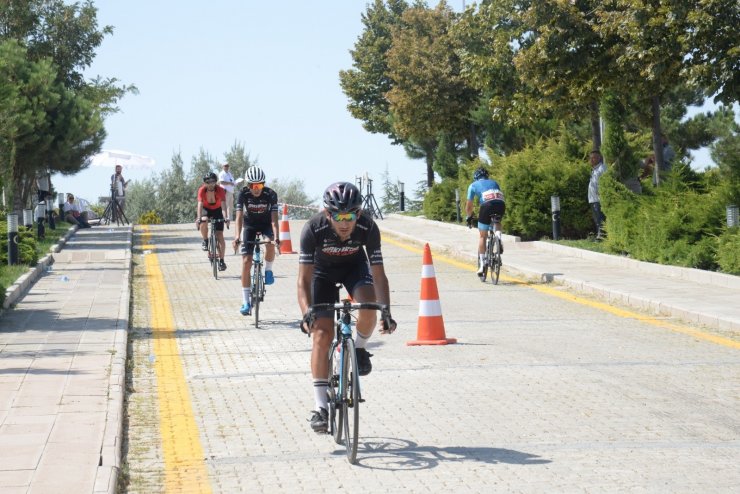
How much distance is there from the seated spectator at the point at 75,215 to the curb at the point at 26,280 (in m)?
13.1

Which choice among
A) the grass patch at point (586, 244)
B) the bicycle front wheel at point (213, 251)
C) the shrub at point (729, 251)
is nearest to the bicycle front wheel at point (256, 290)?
the bicycle front wheel at point (213, 251)

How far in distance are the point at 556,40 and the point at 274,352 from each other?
14155 millimetres

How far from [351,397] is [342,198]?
4.14ft

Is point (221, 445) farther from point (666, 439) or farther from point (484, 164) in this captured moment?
point (484, 164)

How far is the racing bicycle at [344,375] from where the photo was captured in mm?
8172

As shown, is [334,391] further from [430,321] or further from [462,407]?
[430,321]

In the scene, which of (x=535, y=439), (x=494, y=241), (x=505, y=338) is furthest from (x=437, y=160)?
(x=535, y=439)

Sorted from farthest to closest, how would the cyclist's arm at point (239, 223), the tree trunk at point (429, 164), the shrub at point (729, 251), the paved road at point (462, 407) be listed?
the tree trunk at point (429, 164) → the shrub at point (729, 251) → the cyclist's arm at point (239, 223) → the paved road at point (462, 407)

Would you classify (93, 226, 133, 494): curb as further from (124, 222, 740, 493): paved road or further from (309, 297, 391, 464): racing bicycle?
(309, 297, 391, 464): racing bicycle

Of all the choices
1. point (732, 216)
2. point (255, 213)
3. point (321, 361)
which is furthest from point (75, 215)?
point (321, 361)

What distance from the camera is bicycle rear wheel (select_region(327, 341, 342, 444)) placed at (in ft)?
27.9

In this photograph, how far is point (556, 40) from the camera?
85.1ft

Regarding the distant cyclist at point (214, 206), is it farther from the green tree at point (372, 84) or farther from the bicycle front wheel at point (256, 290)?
the green tree at point (372, 84)

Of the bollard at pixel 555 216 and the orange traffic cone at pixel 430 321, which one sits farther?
the bollard at pixel 555 216
